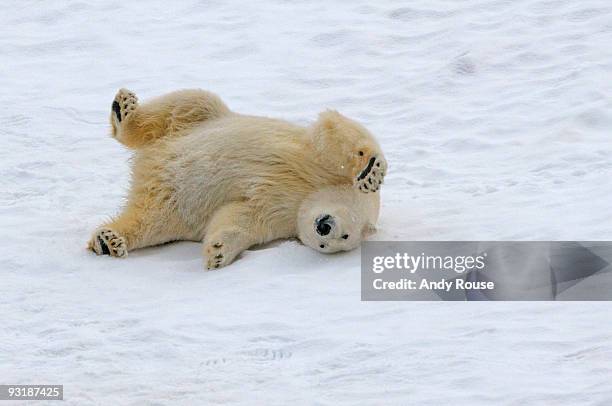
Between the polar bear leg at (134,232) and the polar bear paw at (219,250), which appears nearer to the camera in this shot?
the polar bear paw at (219,250)

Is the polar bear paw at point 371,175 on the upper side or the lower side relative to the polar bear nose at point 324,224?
upper

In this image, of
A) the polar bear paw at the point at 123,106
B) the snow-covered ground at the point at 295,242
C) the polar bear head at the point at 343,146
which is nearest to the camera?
the snow-covered ground at the point at 295,242

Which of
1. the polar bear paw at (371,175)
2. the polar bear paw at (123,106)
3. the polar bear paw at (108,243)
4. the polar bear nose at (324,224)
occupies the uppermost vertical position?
the polar bear paw at (123,106)

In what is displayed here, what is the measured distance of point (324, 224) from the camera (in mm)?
5965

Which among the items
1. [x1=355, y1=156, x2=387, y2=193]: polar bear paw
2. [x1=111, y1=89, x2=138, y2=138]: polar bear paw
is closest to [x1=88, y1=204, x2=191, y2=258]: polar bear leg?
[x1=111, y1=89, x2=138, y2=138]: polar bear paw

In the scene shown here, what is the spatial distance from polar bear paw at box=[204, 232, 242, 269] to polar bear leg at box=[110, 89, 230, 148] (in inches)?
37.5

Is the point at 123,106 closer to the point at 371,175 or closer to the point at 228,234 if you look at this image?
the point at 228,234

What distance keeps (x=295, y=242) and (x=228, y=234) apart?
39cm

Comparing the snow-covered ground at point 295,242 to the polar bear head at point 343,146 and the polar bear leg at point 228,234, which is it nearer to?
the polar bear leg at point 228,234

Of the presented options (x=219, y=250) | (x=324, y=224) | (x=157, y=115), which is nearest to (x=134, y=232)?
(x=219, y=250)

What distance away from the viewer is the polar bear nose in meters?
5.96

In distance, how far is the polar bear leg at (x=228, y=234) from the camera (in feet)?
19.8

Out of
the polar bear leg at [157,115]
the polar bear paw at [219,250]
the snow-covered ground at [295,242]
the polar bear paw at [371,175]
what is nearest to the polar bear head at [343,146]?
the polar bear paw at [371,175]

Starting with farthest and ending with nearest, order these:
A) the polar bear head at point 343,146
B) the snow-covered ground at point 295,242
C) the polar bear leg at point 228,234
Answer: the polar bear leg at point 228,234 → the polar bear head at point 343,146 → the snow-covered ground at point 295,242
